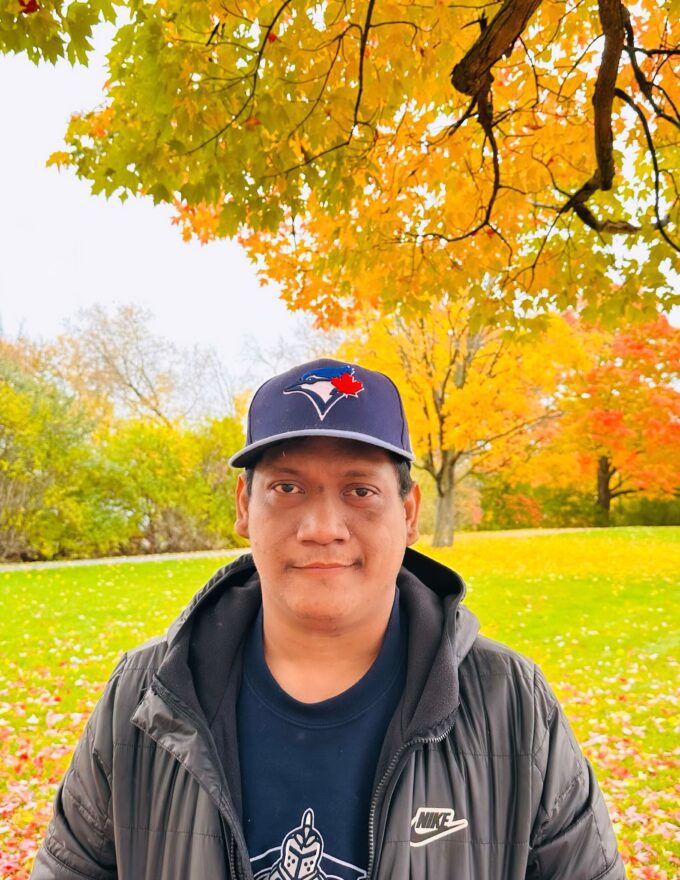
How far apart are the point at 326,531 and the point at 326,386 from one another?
1.21ft

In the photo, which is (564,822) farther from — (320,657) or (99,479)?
→ (99,479)

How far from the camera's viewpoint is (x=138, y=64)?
2996mm

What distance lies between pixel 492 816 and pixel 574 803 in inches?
8.3

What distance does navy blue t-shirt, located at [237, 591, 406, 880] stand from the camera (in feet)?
4.69

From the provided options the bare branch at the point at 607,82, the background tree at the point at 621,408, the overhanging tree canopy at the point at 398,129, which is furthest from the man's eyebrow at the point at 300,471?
the background tree at the point at 621,408

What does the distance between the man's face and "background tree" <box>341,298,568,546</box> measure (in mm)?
12013

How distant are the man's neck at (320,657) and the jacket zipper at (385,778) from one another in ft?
0.66

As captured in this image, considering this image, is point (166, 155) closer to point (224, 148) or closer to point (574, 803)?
point (224, 148)

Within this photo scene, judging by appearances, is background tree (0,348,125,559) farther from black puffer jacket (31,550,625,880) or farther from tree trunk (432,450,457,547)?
black puffer jacket (31,550,625,880)

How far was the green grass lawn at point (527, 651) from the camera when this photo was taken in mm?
4293

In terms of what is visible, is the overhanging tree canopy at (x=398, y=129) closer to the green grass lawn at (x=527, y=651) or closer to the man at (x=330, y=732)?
the man at (x=330, y=732)

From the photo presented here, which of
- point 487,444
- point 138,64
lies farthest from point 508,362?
point 138,64

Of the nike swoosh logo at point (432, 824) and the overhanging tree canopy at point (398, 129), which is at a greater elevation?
the overhanging tree canopy at point (398, 129)

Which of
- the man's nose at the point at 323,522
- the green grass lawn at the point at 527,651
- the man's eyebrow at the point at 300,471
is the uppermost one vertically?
the man's eyebrow at the point at 300,471
